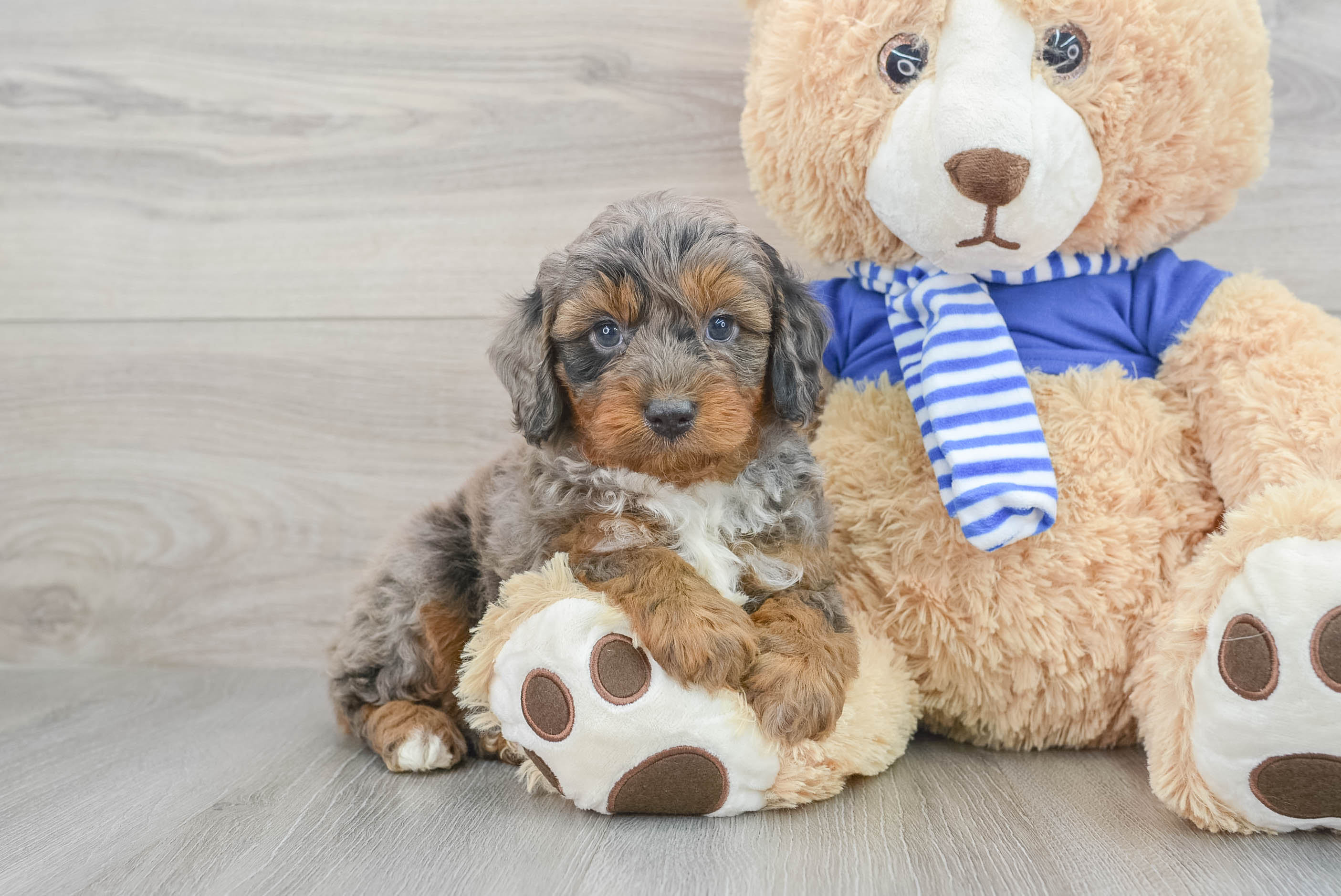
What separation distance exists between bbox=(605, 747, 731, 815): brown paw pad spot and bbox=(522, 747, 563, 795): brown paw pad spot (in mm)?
96

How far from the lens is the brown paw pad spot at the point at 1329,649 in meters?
1.46

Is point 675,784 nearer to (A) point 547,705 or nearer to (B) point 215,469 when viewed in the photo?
(A) point 547,705

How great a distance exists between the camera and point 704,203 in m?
1.95

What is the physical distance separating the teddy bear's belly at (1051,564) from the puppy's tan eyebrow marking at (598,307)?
24.4 inches

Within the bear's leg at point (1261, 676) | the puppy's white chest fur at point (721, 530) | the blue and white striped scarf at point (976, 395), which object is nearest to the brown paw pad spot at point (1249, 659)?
the bear's leg at point (1261, 676)

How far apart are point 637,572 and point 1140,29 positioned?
51.6 inches

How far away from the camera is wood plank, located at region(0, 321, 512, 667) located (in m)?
2.87

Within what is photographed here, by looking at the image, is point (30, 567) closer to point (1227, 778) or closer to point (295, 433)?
point (295, 433)

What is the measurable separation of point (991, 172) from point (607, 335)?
0.73 metres

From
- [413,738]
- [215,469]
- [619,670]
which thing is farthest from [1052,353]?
[215,469]

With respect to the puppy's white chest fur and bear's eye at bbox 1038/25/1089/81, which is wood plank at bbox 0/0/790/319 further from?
the puppy's white chest fur

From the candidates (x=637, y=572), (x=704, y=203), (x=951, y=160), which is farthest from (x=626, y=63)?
(x=637, y=572)

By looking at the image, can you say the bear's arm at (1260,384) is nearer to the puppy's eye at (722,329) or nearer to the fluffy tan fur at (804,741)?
the fluffy tan fur at (804,741)

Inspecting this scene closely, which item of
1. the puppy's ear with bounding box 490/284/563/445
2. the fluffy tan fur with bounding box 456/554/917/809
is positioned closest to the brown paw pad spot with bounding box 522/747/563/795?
the fluffy tan fur with bounding box 456/554/917/809
